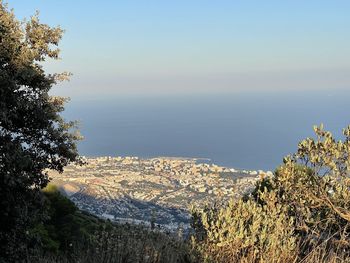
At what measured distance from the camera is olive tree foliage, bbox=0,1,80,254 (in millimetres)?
7633

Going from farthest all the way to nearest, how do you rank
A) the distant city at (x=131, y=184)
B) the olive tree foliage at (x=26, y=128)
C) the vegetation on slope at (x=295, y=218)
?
the distant city at (x=131, y=184)
the olive tree foliage at (x=26, y=128)
the vegetation on slope at (x=295, y=218)

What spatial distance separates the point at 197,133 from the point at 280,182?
153 m

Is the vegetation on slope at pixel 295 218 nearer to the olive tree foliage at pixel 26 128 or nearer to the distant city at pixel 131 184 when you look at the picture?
the olive tree foliage at pixel 26 128

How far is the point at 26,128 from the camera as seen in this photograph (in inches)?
329

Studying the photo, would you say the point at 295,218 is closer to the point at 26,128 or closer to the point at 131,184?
the point at 26,128

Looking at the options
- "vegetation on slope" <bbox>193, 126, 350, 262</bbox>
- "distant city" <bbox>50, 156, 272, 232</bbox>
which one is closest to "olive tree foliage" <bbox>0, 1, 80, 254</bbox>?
"vegetation on slope" <bbox>193, 126, 350, 262</bbox>

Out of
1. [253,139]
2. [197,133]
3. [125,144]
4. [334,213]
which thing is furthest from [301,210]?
[197,133]

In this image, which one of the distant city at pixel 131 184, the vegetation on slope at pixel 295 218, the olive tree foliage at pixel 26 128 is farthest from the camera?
the distant city at pixel 131 184

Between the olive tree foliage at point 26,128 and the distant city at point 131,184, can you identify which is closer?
the olive tree foliage at point 26,128

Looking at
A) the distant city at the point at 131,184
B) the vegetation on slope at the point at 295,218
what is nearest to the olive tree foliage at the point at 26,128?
the vegetation on slope at the point at 295,218

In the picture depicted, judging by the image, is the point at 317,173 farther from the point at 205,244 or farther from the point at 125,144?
the point at 125,144

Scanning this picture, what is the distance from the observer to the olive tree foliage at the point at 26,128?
25.0 ft

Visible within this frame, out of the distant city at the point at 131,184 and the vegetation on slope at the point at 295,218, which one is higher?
the vegetation on slope at the point at 295,218

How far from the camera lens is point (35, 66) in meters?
8.52
